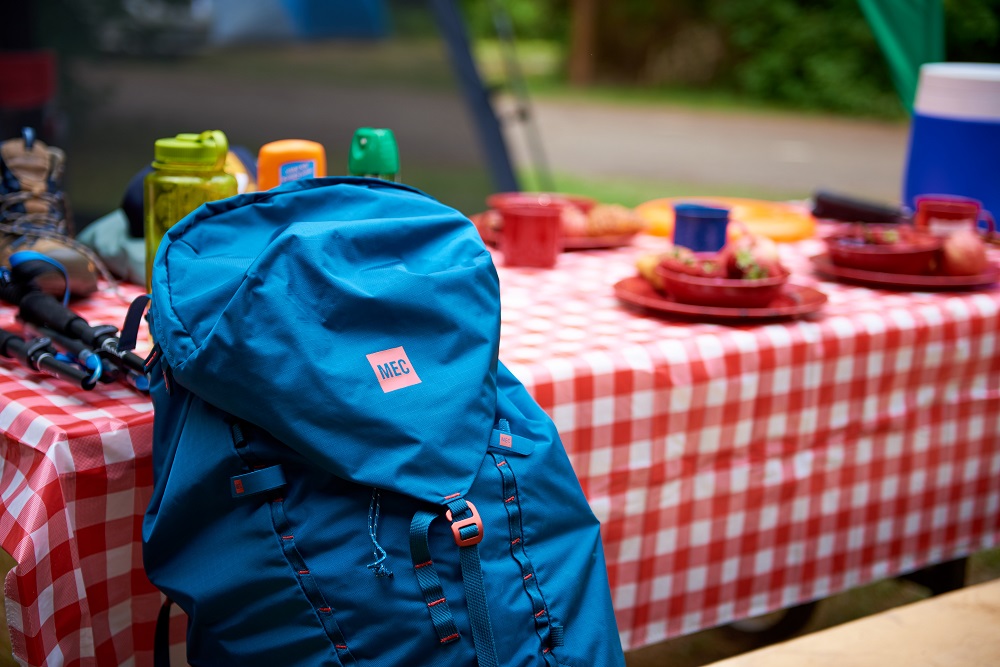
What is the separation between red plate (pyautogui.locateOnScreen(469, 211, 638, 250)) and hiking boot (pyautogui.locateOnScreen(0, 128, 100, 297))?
78cm

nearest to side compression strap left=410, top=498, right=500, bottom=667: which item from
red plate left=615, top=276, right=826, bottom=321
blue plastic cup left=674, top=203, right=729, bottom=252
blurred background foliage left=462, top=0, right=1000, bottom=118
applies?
red plate left=615, top=276, right=826, bottom=321

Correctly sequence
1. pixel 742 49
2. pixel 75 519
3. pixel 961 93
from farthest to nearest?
pixel 742 49 < pixel 961 93 < pixel 75 519

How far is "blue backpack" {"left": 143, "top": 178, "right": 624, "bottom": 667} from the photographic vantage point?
1.00 metres

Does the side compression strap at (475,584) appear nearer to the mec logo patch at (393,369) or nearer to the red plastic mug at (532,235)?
the mec logo patch at (393,369)

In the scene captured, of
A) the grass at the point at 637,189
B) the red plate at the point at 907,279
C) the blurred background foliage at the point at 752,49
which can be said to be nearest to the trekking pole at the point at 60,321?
the red plate at the point at 907,279

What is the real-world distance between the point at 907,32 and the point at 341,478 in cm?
249

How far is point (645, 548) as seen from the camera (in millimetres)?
1593

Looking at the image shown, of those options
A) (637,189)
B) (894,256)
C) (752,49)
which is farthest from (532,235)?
(752,49)

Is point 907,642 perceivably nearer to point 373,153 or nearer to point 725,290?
point 725,290

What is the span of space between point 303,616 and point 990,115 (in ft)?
6.51

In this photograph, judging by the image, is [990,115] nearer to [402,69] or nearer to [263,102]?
[402,69]

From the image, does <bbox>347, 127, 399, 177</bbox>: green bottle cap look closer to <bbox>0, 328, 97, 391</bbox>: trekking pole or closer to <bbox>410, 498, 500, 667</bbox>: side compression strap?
<bbox>0, 328, 97, 391</bbox>: trekking pole

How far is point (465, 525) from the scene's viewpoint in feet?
3.32

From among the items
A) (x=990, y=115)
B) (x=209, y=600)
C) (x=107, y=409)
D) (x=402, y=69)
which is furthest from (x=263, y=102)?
(x=209, y=600)
